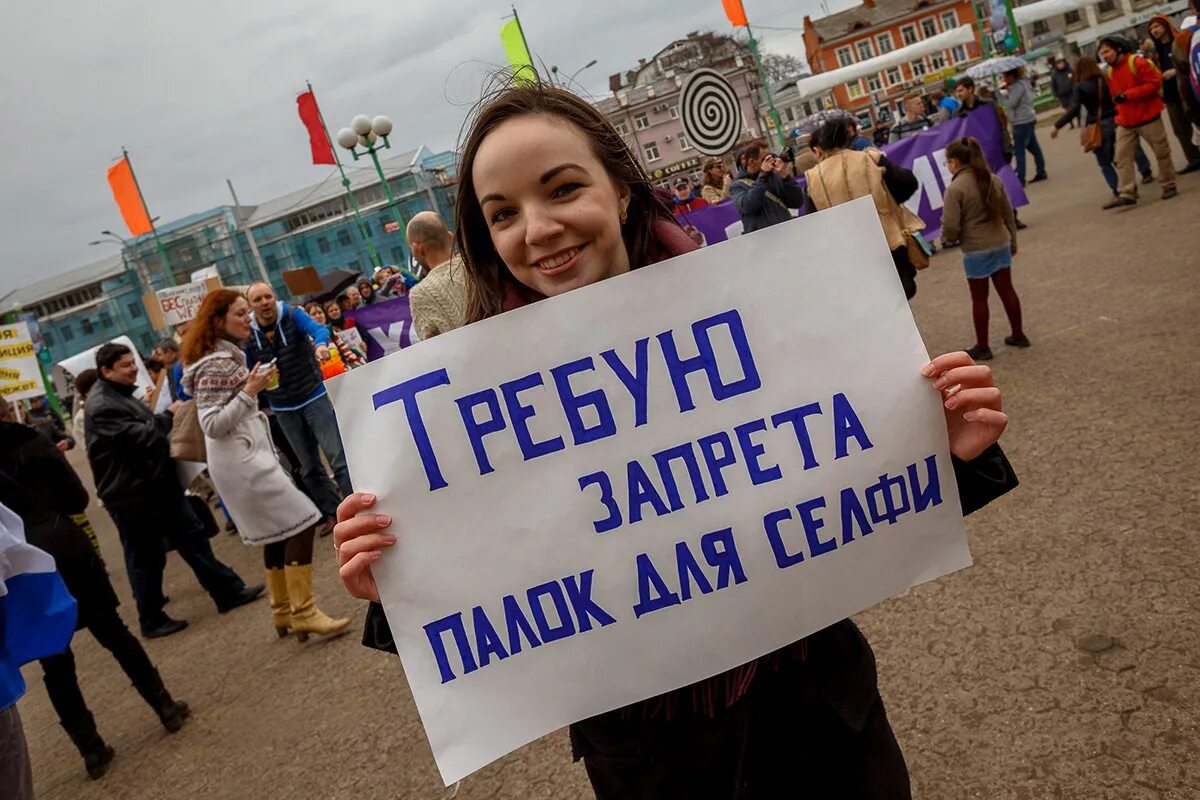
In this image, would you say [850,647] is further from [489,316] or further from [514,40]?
[514,40]

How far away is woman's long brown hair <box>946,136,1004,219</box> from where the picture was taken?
5859mm

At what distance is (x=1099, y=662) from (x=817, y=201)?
4054 millimetres

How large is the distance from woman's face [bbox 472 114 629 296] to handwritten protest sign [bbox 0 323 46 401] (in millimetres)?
9520

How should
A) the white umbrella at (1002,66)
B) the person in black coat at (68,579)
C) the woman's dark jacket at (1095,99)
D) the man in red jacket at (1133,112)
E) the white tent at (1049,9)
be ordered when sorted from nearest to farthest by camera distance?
1. the person in black coat at (68,579)
2. the man in red jacket at (1133,112)
3. the woman's dark jacket at (1095,99)
4. the white umbrella at (1002,66)
5. the white tent at (1049,9)

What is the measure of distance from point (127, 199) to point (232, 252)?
61.7 m

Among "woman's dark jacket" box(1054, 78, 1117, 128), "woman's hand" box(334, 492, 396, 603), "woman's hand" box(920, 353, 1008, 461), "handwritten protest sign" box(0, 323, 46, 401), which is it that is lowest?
"woman's hand" box(920, 353, 1008, 461)

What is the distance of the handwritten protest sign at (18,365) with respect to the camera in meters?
8.91

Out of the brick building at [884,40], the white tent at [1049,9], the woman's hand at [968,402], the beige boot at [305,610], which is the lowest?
the beige boot at [305,610]

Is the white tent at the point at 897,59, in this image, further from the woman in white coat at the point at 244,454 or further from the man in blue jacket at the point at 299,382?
the woman in white coat at the point at 244,454

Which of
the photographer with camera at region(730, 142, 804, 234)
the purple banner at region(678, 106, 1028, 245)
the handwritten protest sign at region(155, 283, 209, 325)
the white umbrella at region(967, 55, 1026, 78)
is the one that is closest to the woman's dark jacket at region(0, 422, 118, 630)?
the photographer with camera at region(730, 142, 804, 234)

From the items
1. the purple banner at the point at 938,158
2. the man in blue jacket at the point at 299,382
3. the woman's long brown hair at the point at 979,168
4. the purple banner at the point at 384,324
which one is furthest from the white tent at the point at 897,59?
the man in blue jacket at the point at 299,382

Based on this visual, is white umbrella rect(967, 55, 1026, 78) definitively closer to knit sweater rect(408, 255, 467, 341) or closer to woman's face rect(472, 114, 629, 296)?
knit sweater rect(408, 255, 467, 341)

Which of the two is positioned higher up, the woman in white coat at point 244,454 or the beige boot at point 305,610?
the woman in white coat at point 244,454

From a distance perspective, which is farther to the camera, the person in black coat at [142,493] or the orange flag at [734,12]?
the orange flag at [734,12]
